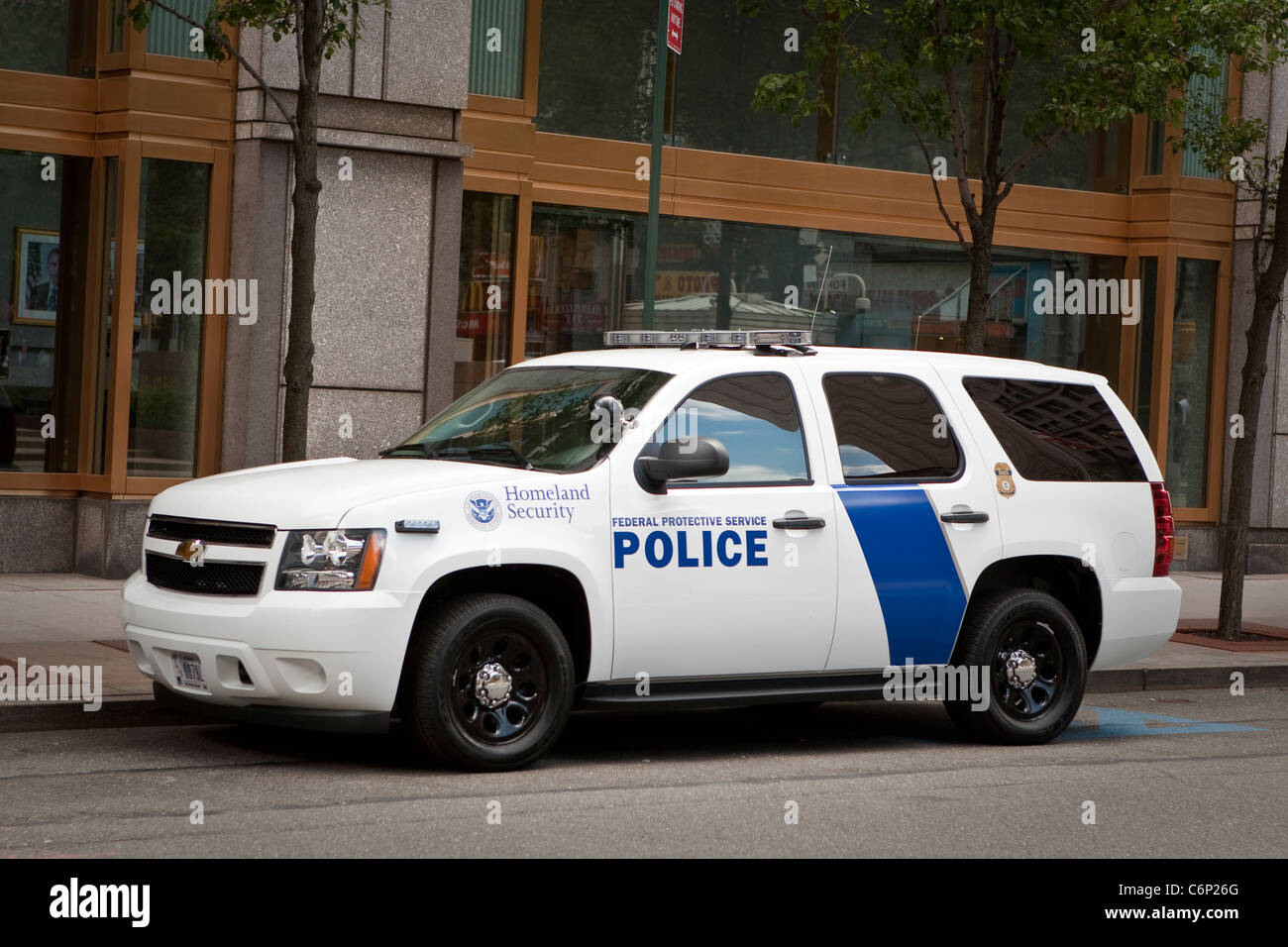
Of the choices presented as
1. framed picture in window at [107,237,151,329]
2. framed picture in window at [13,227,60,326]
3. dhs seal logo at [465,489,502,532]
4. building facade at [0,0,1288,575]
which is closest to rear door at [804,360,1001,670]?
dhs seal logo at [465,489,502,532]

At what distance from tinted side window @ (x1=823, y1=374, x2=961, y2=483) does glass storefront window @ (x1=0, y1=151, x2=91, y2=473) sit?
808cm

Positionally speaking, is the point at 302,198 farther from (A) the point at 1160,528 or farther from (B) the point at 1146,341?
(B) the point at 1146,341

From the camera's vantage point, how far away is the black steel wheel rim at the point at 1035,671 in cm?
919

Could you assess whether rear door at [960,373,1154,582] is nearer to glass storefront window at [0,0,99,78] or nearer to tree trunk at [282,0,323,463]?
tree trunk at [282,0,323,463]

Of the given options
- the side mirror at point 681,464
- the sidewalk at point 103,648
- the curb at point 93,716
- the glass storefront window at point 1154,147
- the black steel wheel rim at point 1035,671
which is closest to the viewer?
the side mirror at point 681,464

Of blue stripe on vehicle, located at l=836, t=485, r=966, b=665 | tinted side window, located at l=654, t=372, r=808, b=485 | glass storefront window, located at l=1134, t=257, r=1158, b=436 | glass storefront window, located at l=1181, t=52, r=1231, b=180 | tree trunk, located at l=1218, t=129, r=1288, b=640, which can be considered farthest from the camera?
glass storefront window, located at l=1134, t=257, r=1158, b=436

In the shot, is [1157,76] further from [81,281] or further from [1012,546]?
[81,281]

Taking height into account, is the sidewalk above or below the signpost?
below

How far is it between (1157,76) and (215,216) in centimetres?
754

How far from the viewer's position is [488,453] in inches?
324

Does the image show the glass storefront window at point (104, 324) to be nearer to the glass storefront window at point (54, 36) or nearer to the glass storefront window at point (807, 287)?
the glass storefront window at point (54, 36)

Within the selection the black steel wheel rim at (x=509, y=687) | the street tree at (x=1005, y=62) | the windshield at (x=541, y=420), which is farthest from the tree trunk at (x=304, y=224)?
the street tree at (x=1005, y=62)

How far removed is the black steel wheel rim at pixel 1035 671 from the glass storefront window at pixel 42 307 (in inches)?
336

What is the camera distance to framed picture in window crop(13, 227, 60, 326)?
47.5 ft
